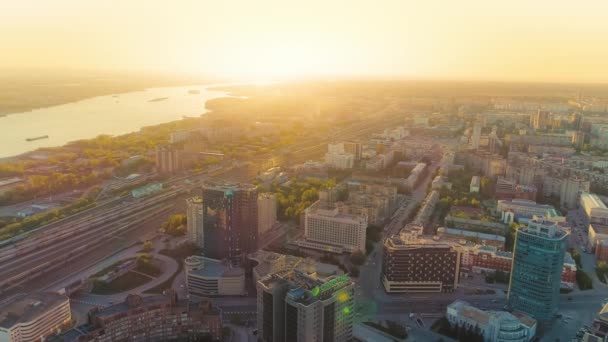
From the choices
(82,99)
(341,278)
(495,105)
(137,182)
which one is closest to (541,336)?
(341,278)

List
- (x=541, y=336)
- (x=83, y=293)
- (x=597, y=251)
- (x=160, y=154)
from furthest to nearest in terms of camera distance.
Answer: (x=160, y=154)
(x=597, y=251)
(x=83, y=293)
(x=541, y=336)

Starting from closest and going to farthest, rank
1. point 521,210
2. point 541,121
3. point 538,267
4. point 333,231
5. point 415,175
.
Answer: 1. point 538,267
2. point 333,231
3. point 521,210
4. point 415,175
5. point 541,121

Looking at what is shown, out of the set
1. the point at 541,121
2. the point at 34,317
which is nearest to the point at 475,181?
the point at 34,317

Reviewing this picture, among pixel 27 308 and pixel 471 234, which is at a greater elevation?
pixel 27 308

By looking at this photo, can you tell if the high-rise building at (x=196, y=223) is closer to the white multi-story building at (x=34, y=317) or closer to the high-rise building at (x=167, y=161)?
the white multi-story building at (x=34, y=317)

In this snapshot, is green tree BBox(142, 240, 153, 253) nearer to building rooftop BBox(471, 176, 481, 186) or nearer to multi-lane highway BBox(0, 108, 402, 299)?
multi-lane highway BBox(0, 108, 402, 299)

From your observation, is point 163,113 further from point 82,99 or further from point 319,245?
point 319,245

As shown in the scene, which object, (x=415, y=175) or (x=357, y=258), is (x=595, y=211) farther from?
(x=357, y=258)
